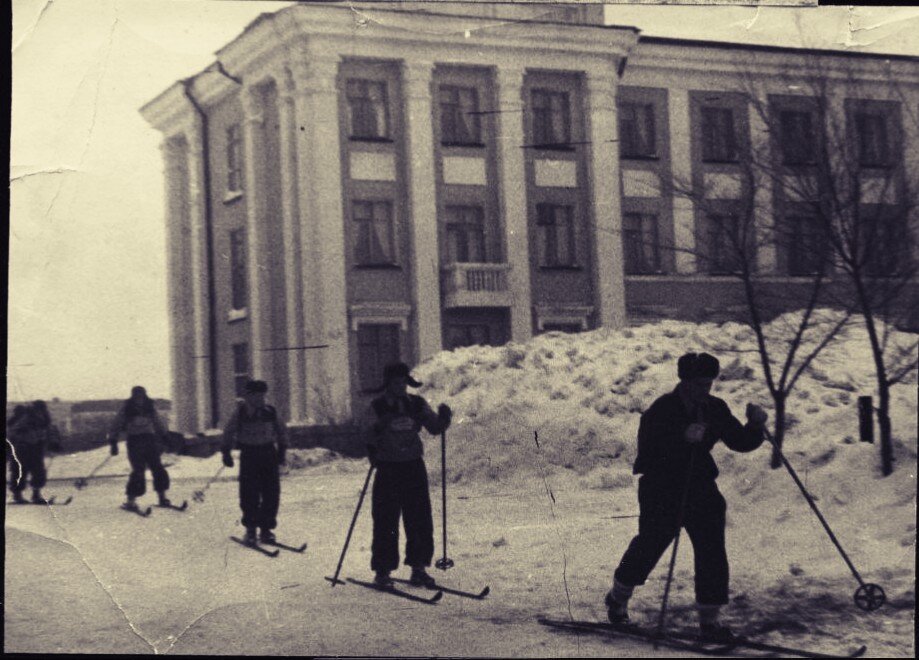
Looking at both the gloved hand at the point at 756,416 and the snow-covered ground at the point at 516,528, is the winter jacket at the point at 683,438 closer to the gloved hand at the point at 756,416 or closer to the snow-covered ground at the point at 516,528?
the gloved hand at the point at 756,416

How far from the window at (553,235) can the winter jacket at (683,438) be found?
1.36 metres

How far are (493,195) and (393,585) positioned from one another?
2.37m

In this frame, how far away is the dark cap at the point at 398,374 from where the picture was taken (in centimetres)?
671

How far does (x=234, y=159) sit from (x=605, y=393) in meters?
2.68

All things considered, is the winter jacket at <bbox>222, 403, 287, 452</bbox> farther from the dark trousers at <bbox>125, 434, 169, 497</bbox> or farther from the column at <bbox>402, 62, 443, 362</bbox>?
the column at <bbox>402, 62, 443, 362</bbox>

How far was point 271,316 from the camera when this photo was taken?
22.9ft

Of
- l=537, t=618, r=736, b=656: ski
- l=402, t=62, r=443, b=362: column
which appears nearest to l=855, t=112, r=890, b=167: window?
l=402, t=62, r=443, b=362: column

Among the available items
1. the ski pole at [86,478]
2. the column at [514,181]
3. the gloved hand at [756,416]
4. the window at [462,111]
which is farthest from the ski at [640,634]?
the window at [462,111]

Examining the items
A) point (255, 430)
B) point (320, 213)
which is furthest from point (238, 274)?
point (255, 430)

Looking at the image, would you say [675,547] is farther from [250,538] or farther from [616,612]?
[250,538]

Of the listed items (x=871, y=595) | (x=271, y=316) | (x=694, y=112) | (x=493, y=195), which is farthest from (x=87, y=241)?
(x=871, y=595)

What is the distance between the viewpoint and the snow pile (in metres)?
6.75

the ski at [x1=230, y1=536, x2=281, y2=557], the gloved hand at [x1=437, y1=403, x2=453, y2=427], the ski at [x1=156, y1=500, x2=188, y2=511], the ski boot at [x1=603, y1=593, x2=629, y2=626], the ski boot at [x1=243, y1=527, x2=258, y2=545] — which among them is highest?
the gloved hand at [x1=437, y1=403, x2=453, y2=427]

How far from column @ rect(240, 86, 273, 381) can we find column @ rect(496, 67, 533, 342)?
146 centimetres
